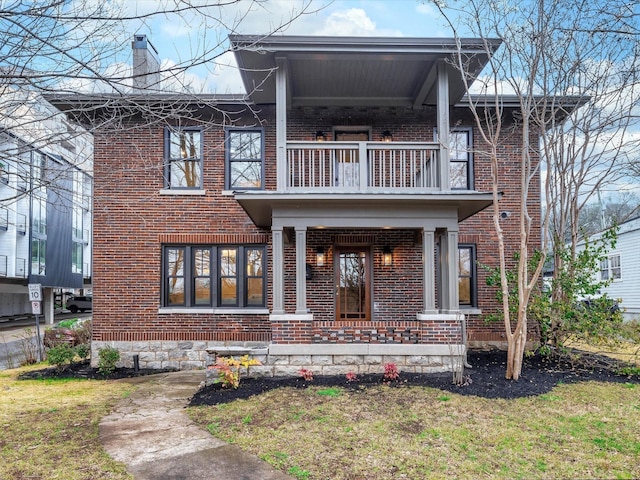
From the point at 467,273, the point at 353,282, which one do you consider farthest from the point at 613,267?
the point at 353,282

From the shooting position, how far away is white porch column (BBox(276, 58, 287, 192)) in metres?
7.73

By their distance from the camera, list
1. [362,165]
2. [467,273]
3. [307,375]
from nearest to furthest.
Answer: [307,375]
[362,165]
[467,273]

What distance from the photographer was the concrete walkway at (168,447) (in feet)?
13.2

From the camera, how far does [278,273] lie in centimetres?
775

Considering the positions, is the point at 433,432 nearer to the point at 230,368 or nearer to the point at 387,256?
the point at 230,368

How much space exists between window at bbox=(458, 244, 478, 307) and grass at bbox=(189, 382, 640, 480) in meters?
3.59

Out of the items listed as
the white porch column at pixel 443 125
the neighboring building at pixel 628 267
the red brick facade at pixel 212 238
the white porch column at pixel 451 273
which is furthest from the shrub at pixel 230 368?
the neighboring building at pixel 628 267

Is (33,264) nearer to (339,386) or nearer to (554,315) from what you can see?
(339,386)

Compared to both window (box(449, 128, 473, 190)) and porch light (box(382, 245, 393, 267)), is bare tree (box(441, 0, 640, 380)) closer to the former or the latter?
window (box(449, 128, 473, 190))

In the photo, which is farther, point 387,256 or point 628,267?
point 628,267

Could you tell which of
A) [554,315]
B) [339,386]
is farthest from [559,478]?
[554,315]

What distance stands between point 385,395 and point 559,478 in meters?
2.80

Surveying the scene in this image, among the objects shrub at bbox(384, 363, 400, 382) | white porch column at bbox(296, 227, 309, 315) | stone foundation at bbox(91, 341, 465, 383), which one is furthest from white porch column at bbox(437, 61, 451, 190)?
shrub at bbox(384, 363, 400, 382)

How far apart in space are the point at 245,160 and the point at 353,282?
368 cm
